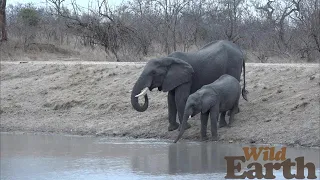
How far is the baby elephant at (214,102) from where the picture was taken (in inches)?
503

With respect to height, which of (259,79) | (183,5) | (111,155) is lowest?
(111,155)

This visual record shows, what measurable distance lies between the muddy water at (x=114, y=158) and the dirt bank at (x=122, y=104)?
2.43 feet

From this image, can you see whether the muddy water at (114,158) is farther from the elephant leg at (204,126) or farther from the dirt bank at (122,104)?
the dirt bank at (122,104)

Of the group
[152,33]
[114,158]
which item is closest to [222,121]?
[114,158]

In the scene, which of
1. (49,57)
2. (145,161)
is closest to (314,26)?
(49,57)

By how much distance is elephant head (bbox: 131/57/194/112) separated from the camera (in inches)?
532

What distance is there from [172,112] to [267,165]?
4015 millimetres

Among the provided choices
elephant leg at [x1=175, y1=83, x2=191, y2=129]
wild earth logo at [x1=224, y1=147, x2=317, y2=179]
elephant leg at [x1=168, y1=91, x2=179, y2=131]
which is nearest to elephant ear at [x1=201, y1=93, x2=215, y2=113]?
elephant leg at [x1=175, y1=83, x2=191, y2=129]

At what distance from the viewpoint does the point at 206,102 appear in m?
12.8

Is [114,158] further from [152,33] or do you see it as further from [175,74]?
[152,33]

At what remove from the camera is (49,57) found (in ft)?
85.8

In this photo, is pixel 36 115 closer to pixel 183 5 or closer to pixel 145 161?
pixel 145 161

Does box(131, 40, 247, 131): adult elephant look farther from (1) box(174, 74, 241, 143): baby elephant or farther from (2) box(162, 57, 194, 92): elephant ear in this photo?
(1) box(174, 74, 241, 143): baby elephant

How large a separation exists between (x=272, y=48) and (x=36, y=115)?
9.47m
